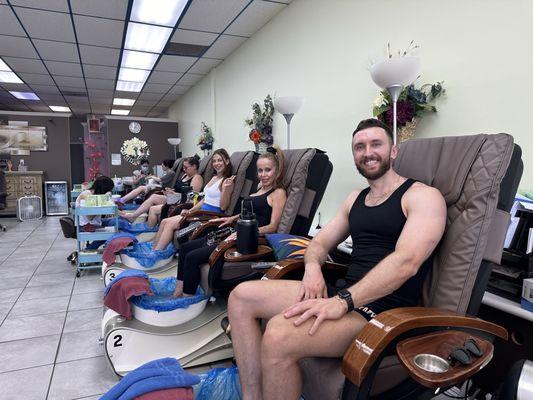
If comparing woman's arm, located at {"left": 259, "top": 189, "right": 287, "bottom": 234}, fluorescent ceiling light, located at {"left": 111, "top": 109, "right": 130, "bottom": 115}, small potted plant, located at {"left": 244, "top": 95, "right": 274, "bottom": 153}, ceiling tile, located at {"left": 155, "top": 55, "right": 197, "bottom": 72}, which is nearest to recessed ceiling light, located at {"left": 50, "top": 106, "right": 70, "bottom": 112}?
fluorescent ceiling light, located at {"left": 111, "top": 109, "right": 130, "bottom": 115}

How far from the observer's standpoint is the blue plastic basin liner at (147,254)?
290 centimetres

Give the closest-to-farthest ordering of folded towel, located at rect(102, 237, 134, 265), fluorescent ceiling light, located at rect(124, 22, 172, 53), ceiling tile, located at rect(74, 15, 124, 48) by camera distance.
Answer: folded towel, located at rect(102, 237, 134, 265)
ceiling tile, located at rect(74, 15, 124, 48)
fluorescent ceiling light, located at rect(124, 22, 172, 53)

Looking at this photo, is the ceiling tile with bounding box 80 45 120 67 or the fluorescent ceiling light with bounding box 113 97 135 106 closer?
the ceiling tile with bounding box 80 45 120 67

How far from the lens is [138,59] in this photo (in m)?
5.26

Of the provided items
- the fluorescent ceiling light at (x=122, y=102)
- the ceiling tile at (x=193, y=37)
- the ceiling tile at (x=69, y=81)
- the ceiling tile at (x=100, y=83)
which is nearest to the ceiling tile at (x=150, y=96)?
the fluorescent ceiling light at (x=122, y=102)

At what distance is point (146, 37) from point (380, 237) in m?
4.12

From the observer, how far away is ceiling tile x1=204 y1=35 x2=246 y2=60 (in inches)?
177

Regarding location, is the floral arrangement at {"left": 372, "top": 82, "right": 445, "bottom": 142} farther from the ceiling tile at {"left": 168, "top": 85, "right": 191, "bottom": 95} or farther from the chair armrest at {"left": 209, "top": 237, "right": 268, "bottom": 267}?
the ceiling tile at {"left": 168, "top": 85, "right": 191, "bottom": 95}

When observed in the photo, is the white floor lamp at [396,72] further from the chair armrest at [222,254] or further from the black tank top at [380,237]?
the chair armrest at [222,254]

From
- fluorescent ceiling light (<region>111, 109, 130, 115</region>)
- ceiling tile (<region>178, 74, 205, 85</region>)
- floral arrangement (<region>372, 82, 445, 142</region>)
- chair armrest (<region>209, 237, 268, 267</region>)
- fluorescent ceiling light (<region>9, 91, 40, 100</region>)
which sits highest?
ceiling tile (<region>178, 74, 205, 85</region>)

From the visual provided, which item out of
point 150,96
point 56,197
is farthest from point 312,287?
point 56,197

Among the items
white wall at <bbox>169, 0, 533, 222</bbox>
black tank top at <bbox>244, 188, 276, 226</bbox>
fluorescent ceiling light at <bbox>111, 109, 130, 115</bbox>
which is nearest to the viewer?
white wall at <bbox>169, 0, 533, 222</bbox>

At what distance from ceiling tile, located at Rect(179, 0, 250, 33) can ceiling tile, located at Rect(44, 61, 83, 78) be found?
8.31 feet

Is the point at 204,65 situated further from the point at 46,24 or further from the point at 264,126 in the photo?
the point at 264,126
